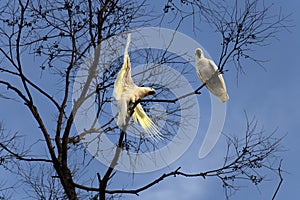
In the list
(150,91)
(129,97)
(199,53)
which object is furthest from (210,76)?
(129,97)

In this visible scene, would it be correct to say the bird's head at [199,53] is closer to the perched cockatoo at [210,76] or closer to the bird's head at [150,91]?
the perched cockatoo at [210,76]

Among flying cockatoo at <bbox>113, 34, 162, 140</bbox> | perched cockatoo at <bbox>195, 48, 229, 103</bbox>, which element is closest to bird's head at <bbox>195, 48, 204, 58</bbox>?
perched cockatoo at <bbox>195, 48, 229, 103</bbox>

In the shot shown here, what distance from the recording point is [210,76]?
4.34 meters

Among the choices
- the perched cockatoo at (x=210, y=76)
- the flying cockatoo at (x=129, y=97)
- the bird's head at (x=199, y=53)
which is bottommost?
the flying cockatoo at (x=129, y=97)

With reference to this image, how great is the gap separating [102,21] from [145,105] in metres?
0.69

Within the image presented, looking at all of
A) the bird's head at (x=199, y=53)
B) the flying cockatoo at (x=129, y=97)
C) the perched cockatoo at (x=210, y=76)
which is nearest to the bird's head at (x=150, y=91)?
the flying cockatoo at (x=129, y=97)

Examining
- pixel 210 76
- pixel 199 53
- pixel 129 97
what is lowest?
pixel 129 97

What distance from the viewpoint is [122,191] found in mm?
3803

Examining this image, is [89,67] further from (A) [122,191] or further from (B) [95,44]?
(A) [122,191]

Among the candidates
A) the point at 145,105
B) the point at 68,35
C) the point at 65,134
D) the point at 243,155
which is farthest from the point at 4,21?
the point at 243,155

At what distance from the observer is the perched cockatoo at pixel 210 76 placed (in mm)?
4289

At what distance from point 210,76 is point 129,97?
937 mm

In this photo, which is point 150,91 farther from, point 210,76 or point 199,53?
point 199,53

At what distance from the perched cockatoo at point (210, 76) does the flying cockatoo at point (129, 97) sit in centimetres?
57
